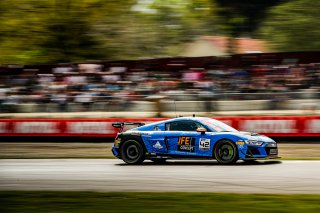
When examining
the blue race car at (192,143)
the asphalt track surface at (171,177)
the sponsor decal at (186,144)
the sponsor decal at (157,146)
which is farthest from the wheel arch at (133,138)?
the sponsor decal at (186,144)

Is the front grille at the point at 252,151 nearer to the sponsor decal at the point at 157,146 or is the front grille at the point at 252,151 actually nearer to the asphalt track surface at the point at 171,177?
the asphalt track surface at the point at 171,177

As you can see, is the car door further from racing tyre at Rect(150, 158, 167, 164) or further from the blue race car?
racing tyre at Rect(150, 158, 167, 164)

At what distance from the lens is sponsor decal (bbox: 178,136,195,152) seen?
1537cm

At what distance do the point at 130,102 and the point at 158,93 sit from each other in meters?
1.25

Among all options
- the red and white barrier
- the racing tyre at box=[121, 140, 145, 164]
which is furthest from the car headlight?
the red and white barrier

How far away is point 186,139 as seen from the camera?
15453 mm

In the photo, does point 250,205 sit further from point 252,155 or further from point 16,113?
point 16,113

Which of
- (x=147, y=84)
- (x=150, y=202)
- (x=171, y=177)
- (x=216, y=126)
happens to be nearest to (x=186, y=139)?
(x=216, y=126)

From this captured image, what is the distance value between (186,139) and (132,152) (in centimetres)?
150

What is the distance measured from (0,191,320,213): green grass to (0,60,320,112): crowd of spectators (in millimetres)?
13638

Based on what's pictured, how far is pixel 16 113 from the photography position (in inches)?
1029

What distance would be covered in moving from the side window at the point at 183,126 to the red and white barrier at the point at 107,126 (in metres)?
7.14

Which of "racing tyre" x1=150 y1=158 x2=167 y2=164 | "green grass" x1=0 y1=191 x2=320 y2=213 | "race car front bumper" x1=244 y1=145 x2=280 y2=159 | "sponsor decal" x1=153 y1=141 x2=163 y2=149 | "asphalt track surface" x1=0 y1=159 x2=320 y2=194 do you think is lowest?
"green grass" x1=0 y1=191 x2=320 y2=213

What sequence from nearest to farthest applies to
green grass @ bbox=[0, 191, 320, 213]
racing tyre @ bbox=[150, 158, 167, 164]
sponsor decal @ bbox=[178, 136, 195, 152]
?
green grass @ bbox=[0, 191, 320, 213]
sponsor decal @ bbox=[178, 136, 195, 152]
racing tyre @ bbox=[150, 158, 167, 164]
